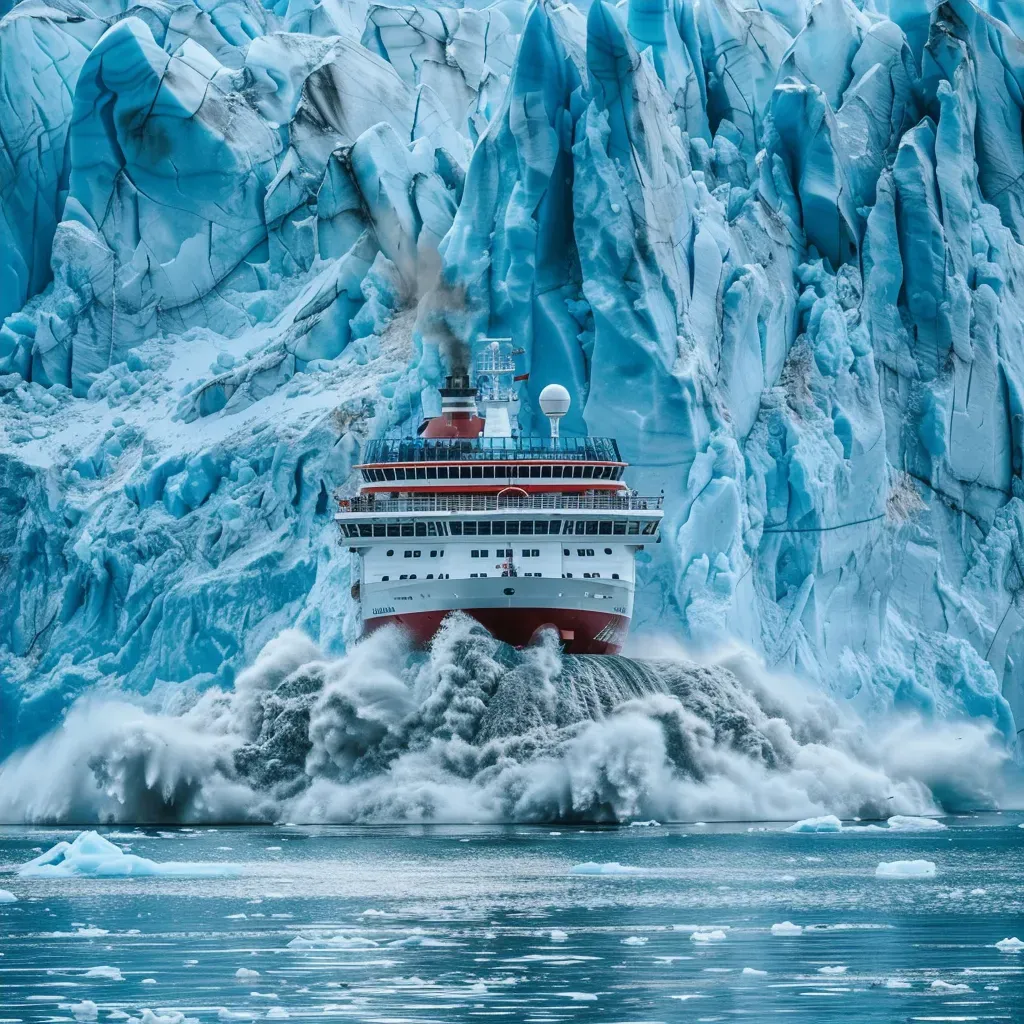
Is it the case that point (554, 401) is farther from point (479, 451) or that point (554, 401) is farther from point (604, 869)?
point (604, 869)

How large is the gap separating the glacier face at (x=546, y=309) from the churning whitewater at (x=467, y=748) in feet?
12.1

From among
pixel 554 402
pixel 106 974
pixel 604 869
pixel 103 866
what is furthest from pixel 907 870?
pixel 554 402

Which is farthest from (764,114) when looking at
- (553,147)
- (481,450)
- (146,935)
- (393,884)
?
(146,935)

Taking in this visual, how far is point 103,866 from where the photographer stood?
27719 mm

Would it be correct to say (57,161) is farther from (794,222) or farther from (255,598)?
(794,222)

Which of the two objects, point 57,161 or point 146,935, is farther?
point 57,161

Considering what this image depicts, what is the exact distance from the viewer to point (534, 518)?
3700 centimetres

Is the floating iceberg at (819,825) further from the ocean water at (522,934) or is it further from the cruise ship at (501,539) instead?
the cruise ship at (501,539)

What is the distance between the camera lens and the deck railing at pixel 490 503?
37469mm

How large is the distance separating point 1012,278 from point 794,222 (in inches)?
199

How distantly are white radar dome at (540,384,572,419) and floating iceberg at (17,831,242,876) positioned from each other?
14.1 m

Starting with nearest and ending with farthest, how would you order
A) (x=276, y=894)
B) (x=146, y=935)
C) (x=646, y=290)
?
(x=146, y=935)
(x=276, y=894)
(x=646, y=290)

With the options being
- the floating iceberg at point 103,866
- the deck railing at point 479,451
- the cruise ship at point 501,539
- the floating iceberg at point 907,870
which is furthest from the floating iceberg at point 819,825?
the floating iceberg at point 103,866

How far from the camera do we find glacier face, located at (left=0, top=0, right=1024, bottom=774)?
42.2 meters
